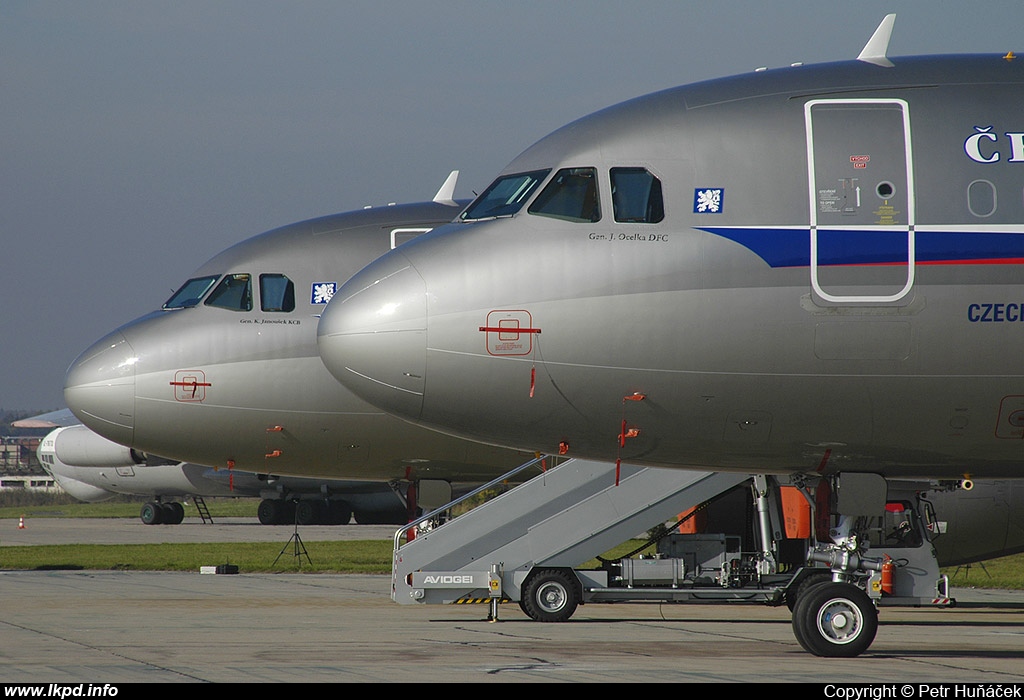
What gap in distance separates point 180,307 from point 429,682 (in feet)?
37.7

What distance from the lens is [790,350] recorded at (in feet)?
40.8

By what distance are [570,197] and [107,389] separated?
33.4 ft

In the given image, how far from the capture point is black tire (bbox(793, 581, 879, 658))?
1282 centimetres

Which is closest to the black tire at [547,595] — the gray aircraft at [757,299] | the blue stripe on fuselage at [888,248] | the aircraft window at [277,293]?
the gray aircraft at [757,299]

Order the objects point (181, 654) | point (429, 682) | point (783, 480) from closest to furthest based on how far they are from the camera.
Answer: point (429, 682), point (181, 654), point (783, 480)

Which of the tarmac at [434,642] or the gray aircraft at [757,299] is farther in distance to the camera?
the gray aircraft at [757,299]

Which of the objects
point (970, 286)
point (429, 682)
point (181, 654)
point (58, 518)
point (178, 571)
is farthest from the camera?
point (58, 518)

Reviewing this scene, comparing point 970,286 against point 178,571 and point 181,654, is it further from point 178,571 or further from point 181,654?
point 178,571

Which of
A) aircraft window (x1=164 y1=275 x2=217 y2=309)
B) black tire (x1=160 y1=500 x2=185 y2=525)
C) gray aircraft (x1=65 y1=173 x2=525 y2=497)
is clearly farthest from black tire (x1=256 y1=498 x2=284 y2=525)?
gray aircraft (x1=65 y1=173 x2=525 y2=497)

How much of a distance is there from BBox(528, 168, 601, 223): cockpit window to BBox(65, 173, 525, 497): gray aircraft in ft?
24.5

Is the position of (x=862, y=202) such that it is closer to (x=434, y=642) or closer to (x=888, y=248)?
(x=888, y=248)

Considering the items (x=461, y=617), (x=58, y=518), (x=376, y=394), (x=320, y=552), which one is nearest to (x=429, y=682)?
(x=376, y=394)

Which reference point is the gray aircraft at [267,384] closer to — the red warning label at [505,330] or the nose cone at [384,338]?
the nose cone at [384,338]

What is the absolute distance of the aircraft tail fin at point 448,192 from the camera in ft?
72.5
